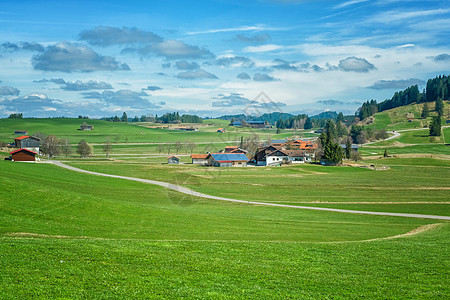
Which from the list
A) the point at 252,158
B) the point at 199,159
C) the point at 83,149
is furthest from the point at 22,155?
the point at 252,158

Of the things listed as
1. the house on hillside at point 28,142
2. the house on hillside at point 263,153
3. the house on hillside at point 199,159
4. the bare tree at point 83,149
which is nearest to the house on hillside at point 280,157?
the house on hillside at point 263,153

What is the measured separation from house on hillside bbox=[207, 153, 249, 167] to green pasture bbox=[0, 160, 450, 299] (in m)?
81.2

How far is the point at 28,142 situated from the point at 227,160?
229 feet

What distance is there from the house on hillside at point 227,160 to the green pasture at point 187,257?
81236 mm

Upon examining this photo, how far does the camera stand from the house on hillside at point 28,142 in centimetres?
12875

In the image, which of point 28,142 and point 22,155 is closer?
point 22,155

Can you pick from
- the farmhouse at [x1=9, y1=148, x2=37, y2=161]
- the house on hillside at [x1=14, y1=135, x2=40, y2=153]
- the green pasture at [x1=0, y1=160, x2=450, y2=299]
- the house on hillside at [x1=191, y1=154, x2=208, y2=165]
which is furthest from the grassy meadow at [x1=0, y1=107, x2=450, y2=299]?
the house on hillside at [x1=14, y1=135, x2=40, y2=153]

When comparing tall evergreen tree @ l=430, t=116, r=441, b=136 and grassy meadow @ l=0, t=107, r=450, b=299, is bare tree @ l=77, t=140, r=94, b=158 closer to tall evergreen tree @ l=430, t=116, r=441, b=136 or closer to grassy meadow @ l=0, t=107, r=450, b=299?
grassy meadow @ l=0, t=107, r=450, b=299

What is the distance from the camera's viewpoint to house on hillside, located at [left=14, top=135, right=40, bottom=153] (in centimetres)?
12875

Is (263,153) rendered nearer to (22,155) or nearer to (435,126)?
(22,155)

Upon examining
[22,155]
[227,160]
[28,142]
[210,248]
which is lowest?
[227,160]

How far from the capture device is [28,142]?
13025 cm

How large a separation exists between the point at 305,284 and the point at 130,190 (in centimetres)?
4631

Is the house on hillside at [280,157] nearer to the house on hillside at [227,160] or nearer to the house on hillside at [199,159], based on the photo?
the house on hillside at [227,160]
